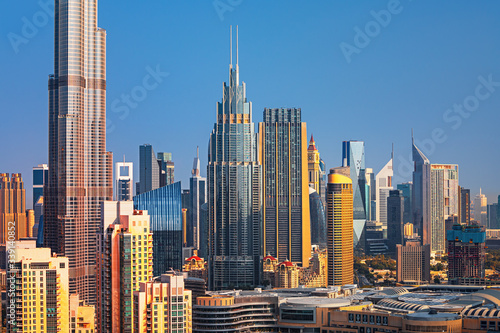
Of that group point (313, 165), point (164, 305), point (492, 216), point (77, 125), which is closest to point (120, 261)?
point (164, 305)

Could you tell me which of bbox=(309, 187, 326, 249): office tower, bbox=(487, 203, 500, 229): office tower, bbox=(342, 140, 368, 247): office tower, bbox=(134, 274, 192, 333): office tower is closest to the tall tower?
bbox=(134, 274, 192, 333): office tower

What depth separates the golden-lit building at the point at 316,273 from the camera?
2953 inches

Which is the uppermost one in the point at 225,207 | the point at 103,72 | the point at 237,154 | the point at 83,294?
the point at 103,72

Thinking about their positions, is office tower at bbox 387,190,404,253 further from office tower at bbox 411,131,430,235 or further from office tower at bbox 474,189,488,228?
office tower at bbox 474,189,488,228

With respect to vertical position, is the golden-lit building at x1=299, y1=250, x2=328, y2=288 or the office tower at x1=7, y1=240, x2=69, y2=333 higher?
the office tower at x1=7, y1=240, x2=69, y2=333

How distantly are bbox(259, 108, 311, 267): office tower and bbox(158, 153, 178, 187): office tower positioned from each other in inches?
391

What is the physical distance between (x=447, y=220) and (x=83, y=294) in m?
62.3

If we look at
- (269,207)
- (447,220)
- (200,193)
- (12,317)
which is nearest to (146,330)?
(12,317)

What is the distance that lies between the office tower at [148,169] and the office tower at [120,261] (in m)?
54.9

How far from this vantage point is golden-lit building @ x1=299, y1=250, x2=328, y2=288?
75000mm

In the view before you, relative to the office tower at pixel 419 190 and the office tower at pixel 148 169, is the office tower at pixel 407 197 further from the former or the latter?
the office tower at pixel 148 169

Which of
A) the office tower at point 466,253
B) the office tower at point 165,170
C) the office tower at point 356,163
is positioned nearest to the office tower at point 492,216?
the office tower at point 356,163

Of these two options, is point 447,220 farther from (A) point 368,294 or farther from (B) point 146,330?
(B) point 146,330

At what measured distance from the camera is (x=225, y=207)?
7919cm
